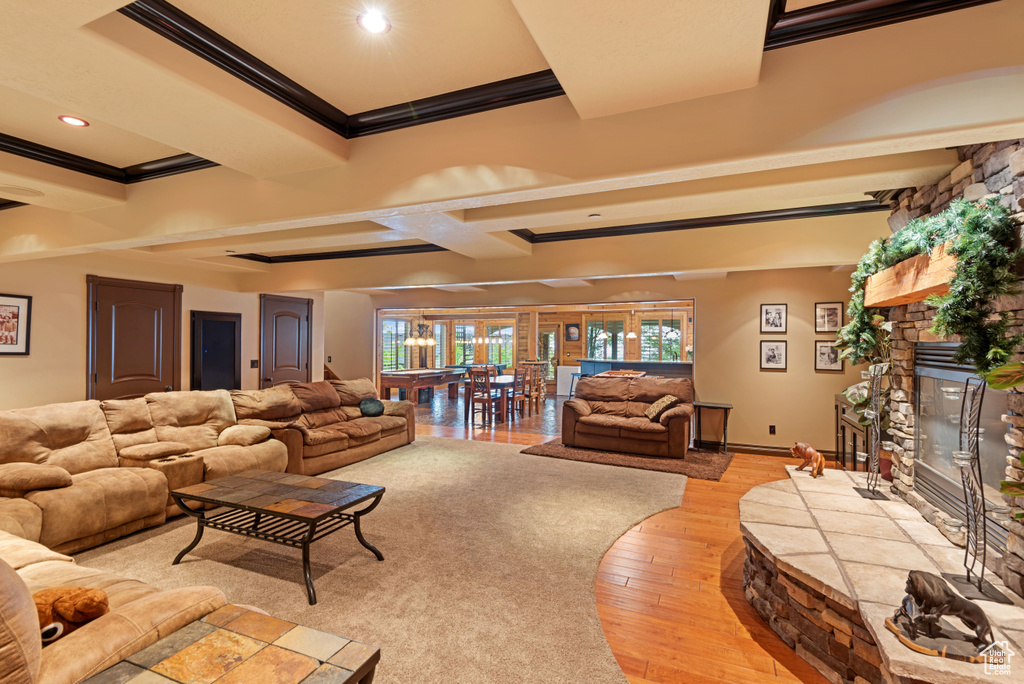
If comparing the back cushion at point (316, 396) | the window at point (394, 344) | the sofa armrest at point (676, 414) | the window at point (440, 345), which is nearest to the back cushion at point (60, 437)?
the back cushion at point (316, 396)

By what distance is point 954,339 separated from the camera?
2543mm

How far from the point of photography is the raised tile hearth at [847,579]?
67.0 inches

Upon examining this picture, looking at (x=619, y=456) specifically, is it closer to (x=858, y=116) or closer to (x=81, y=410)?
(x=858, y=116)

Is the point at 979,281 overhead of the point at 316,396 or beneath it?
overhead

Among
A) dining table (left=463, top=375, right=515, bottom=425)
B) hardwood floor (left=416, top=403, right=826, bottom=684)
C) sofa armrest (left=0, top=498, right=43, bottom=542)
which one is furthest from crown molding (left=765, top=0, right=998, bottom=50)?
dining table (left=463, top=375, right=515, bottom=425)

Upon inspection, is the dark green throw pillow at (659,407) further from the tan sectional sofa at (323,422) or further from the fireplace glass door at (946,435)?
the tan sectional sofa at (323,422)

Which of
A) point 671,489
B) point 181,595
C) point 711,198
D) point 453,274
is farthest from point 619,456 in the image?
point 181,595

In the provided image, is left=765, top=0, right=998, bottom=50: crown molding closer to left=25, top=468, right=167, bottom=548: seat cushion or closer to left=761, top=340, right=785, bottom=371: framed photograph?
left=25, top=468, right=167, bottom=548: seat cushion

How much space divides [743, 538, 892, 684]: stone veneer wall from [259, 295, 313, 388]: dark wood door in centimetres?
677

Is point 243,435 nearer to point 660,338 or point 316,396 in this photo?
point 316,396

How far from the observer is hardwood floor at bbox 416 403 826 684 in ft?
6.83

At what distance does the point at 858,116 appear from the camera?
1758 mm

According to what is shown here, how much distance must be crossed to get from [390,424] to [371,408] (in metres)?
0.33

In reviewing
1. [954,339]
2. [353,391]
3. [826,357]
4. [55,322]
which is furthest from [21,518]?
[826,357]
